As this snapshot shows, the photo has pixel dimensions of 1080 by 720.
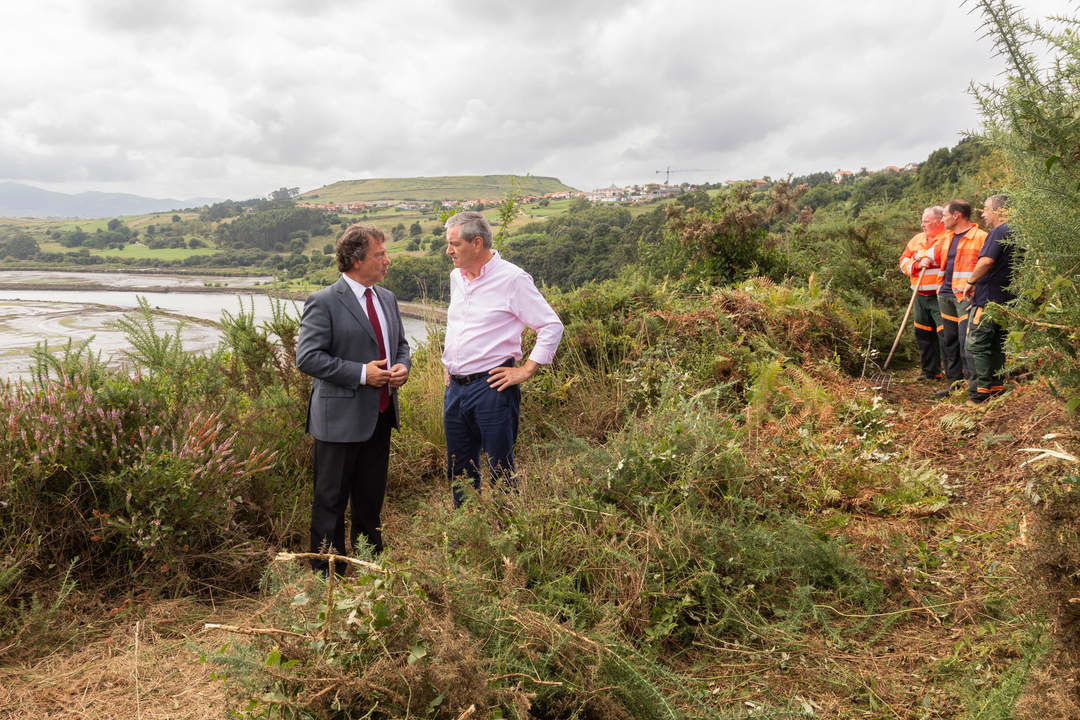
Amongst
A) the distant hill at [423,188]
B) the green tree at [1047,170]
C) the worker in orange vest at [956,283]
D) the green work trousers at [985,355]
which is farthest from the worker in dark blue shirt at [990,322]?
the distant hill at [423,188]

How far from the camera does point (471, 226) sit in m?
3.78

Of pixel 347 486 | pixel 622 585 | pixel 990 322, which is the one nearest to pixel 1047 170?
pixel 622 585

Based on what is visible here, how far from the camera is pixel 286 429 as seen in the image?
461 cm

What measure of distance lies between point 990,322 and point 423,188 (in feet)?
347

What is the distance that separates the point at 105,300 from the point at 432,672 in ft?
30.0

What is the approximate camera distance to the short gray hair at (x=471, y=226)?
3.75 m

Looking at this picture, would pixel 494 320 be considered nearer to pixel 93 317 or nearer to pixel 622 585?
pixel 622 585

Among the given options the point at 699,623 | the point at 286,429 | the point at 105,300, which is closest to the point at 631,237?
the point at 105,300

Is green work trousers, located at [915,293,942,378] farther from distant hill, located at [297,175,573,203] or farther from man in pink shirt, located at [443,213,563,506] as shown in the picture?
distant hill, located at [297,175,573,203]

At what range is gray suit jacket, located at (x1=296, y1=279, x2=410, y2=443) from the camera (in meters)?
3.46

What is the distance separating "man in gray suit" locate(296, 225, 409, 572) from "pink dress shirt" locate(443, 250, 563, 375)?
0.43 metres

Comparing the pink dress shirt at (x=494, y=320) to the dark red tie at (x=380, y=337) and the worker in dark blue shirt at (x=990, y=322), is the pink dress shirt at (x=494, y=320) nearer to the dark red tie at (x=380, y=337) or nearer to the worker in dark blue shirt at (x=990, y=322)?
the dark red tie at (x=380, y=337)

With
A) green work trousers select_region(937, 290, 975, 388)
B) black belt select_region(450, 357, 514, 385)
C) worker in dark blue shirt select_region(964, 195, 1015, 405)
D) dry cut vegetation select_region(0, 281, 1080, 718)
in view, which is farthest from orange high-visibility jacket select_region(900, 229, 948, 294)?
black belt select_region(450, 357, 514, 385)

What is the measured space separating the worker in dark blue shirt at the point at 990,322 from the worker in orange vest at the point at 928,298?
1.36 m
